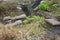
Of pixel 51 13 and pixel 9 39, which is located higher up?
pixel 9 39

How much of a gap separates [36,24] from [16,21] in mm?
1067

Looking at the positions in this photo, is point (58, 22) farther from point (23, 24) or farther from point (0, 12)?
point (0, 12)

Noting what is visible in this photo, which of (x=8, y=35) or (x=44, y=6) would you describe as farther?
(x=44, y=6)

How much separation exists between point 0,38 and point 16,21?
81.6 inches

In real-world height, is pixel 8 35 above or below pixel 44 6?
above

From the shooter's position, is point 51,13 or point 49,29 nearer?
point 49,29

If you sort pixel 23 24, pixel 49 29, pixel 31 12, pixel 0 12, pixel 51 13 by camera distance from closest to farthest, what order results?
pixel 49 29 → pixel 23 24 → pixel 51 13 → pixel 31 12 → pixel 0 12

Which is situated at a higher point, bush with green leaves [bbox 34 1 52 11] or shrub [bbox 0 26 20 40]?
shrub [bbox 0 26 20 40]

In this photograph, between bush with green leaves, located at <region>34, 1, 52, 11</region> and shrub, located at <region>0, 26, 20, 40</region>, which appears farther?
bush with green leaves, located at <region>34, 1, 52, 11</region>

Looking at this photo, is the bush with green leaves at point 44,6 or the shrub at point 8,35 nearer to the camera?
the shrub at point 8,35

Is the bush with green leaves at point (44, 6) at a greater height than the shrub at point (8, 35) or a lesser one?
lesser

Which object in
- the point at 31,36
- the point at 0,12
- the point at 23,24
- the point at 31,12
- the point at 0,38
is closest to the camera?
the point at 0,38

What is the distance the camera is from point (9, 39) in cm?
440

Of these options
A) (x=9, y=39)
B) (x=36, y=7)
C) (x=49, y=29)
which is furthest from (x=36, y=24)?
(x=36, y=7)
